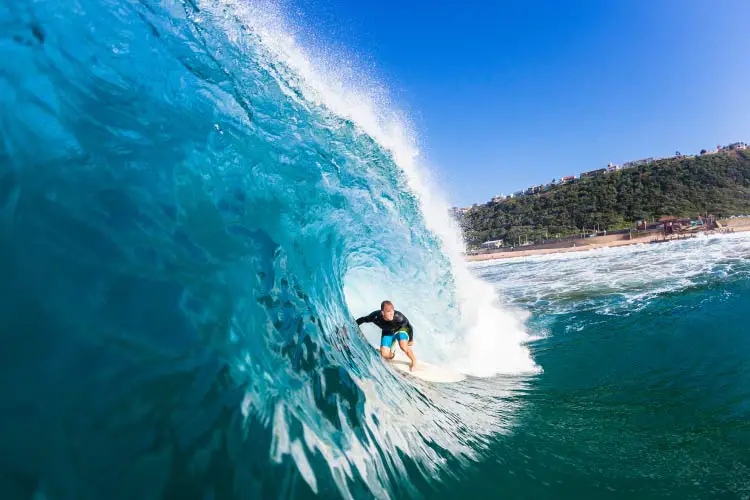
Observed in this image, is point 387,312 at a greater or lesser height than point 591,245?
greater

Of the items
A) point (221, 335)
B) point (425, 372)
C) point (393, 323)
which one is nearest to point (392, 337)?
point (393, 323)

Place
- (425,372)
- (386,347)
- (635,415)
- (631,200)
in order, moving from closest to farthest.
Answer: (635,415)
(386,347)
(425,372)
(631,200)

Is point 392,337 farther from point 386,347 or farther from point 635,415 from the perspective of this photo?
point 635,415

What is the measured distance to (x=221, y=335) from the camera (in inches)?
122

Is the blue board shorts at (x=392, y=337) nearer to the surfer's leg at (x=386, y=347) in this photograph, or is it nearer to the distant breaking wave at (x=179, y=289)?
the surfer's leg at (x=386, y=347)

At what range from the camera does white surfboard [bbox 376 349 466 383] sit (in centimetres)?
659

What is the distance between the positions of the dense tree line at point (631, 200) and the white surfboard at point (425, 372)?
85990 millimetres

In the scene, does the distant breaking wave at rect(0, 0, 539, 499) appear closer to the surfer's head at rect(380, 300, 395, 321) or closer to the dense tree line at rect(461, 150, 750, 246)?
the surfer's head at rect(380, 300, 395, 321)

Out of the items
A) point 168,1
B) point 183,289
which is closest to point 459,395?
point 183,289

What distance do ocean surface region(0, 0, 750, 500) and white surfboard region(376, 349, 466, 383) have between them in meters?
0.41

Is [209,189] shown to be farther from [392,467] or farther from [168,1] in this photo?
[392,467]

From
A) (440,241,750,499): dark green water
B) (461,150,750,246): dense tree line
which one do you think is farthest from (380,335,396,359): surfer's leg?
(461,150,750,246): dense tree line

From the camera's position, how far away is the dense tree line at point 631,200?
3268 inches

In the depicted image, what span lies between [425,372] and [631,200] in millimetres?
100169
